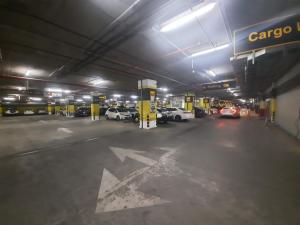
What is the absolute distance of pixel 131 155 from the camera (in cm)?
459

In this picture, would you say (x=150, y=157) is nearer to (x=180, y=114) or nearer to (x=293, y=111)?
(x=293, y=111)

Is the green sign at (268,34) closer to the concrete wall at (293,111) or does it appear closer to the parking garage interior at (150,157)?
the parking garage interior at (150,157)

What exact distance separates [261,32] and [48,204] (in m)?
5.67

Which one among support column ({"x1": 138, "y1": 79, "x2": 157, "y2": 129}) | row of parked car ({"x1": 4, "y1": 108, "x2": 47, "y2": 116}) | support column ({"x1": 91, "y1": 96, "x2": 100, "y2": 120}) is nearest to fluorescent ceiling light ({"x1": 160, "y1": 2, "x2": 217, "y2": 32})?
support column ({"x1": 138, "y1": 79, "x2": 157, "y2": 129})

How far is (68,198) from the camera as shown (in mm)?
2414

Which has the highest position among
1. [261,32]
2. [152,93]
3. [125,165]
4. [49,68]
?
[49,68]

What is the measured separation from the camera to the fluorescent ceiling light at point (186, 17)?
3420 mm

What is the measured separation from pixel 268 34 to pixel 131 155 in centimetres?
492

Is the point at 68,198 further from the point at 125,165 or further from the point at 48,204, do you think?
the point at 125,165

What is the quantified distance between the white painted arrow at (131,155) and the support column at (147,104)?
532 cm

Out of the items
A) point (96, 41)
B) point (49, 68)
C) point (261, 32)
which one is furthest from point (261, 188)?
point (49, 68)

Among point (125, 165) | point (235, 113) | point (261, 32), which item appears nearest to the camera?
point (261, 32)

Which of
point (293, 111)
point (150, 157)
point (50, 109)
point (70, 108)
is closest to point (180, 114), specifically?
point (293, 111)

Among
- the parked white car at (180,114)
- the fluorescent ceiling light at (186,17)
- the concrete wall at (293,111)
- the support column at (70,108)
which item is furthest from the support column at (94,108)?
the concrete wall at (293,111)
